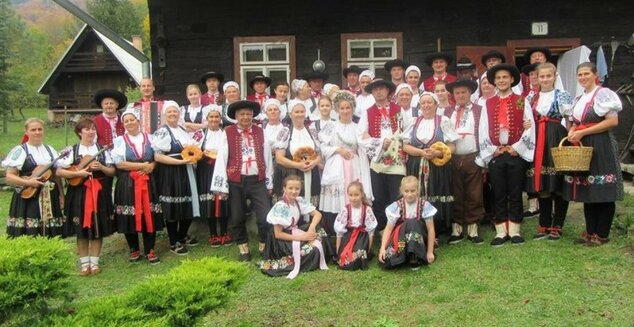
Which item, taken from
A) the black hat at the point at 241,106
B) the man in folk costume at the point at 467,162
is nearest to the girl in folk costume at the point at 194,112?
the black hat at the point at 241,106

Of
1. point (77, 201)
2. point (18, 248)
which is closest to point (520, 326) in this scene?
point (18, 248)

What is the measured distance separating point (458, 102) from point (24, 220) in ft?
14.4

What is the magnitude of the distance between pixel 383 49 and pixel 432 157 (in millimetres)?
4101

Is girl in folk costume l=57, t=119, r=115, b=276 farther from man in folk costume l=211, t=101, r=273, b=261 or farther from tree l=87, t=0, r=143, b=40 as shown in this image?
tree l=87, t=0, r=143, b=40

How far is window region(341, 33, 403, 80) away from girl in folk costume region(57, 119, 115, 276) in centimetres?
447

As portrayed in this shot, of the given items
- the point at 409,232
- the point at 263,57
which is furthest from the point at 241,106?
the point at 263,57

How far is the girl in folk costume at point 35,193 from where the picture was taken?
5605 millimetres

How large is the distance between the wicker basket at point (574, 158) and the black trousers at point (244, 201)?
2.77 m

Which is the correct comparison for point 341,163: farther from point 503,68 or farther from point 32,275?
point 32,275

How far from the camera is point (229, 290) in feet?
11.3

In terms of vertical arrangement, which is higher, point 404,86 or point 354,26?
point 354,26

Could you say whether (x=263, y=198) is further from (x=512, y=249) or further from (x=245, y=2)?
(x=245, y=2)

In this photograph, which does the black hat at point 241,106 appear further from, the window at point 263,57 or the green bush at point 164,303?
the window at point 263,57

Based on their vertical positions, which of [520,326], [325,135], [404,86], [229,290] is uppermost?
[404,86]
